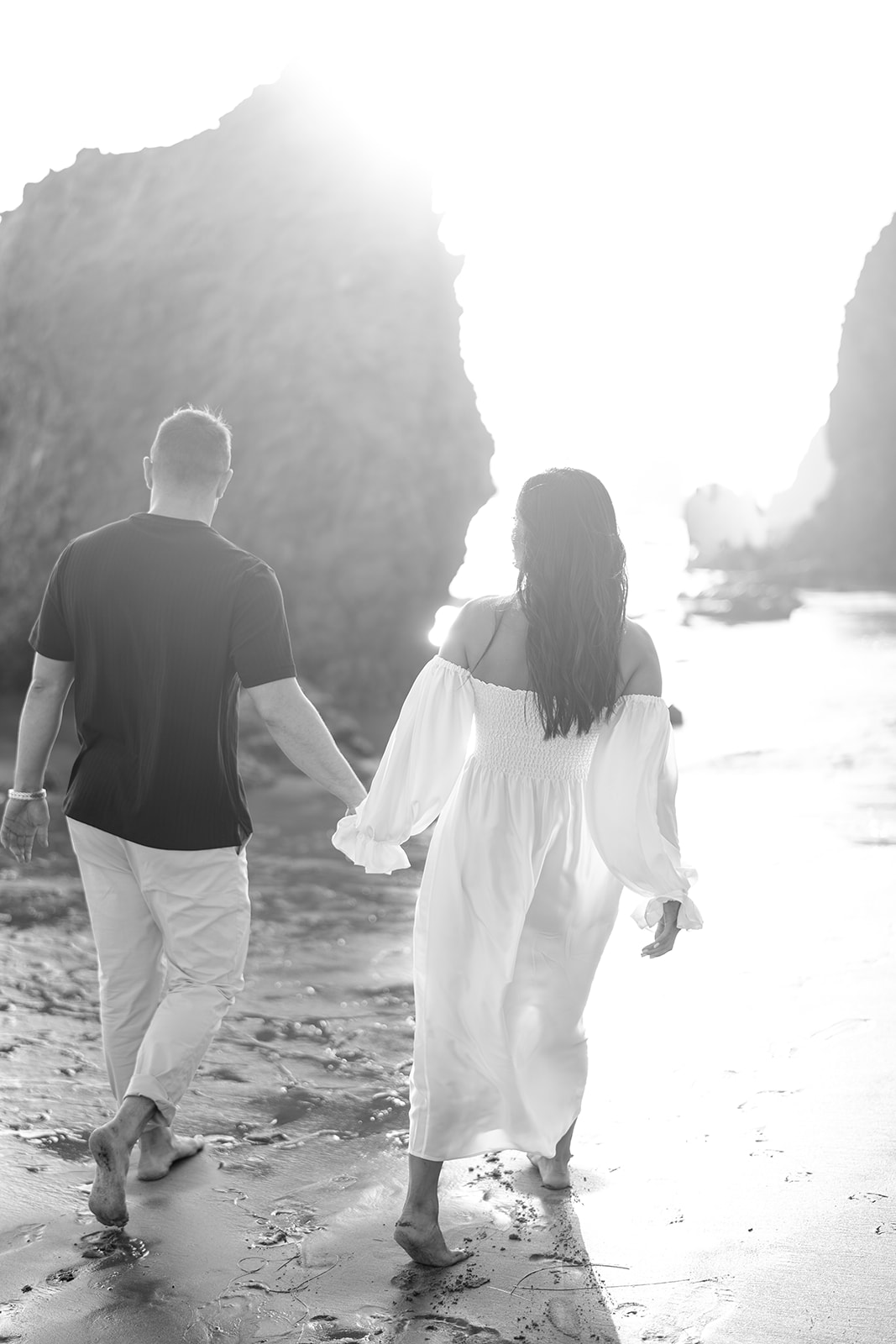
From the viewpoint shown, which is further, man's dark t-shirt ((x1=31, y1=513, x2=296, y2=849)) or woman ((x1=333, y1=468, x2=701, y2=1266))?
man's dark t-shirt ((x1=31, y1=513, x2=296, y2=849))

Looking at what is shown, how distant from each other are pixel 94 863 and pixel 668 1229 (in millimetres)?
1780

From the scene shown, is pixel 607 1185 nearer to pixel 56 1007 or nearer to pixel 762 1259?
pixel 762 1259

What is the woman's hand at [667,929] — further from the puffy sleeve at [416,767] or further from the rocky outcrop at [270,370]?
the rocky outcrop at [270,370]

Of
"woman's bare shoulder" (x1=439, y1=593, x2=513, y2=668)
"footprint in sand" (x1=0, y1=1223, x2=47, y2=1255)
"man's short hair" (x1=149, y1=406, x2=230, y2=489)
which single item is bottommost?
"footprint in sand" (x1=0, y1=1223, x2=47, y2=1255)

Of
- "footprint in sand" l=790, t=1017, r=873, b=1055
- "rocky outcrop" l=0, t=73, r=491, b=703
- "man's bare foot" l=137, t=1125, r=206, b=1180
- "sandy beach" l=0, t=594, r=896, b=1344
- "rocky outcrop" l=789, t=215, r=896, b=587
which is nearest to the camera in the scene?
"sandy beach" l=0, t=594, r=896, b=1344

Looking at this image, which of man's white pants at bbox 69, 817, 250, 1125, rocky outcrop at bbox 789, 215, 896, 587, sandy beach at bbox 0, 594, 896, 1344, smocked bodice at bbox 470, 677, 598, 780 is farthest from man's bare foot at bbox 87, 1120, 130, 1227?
rocky outcrop at bbox 789, 215, 896, 587

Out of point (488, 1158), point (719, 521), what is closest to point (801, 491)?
point (719, 521)

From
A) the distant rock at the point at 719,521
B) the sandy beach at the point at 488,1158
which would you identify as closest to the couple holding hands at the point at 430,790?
the sandy beach at the point at 488,1158

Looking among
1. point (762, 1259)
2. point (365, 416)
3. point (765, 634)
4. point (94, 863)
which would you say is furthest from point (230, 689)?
point (765, 634)

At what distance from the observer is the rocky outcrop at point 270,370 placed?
55.8ft

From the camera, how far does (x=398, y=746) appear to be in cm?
312

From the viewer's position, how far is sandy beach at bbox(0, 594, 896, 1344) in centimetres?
255

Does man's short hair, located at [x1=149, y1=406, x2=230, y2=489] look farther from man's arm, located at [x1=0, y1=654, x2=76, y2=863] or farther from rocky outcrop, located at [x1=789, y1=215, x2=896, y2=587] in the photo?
rocky outcrop, located at [x1=789, y1=215, x2=896, y2=587]

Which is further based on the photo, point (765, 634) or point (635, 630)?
point (765, 634)
